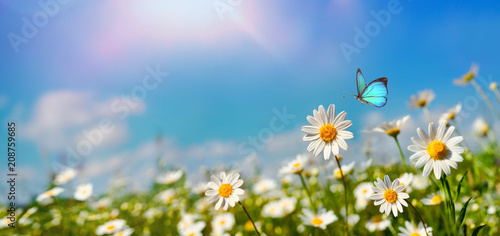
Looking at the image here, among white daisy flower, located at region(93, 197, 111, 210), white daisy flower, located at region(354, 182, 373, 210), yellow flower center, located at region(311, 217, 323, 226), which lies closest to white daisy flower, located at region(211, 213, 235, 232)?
yellow flower center, located at region(311, 217, 323, 226)

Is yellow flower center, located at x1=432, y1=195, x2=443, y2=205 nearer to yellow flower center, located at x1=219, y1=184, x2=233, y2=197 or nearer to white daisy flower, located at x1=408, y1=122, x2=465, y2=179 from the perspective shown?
white daisy flower, located at x1=408, y1=122, x2=465, y2=179

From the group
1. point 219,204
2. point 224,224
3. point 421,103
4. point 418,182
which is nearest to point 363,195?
point 418,182

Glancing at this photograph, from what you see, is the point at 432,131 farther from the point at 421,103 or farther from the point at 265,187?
the point at 265,187

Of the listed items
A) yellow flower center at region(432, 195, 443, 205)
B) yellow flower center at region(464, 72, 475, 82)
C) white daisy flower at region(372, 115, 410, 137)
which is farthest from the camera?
yellow flower center at region(464, 72, 475, 82)

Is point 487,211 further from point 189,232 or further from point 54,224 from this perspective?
point 54,224

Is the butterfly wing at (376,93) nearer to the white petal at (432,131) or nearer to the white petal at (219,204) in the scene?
the white petal at (432,131)
